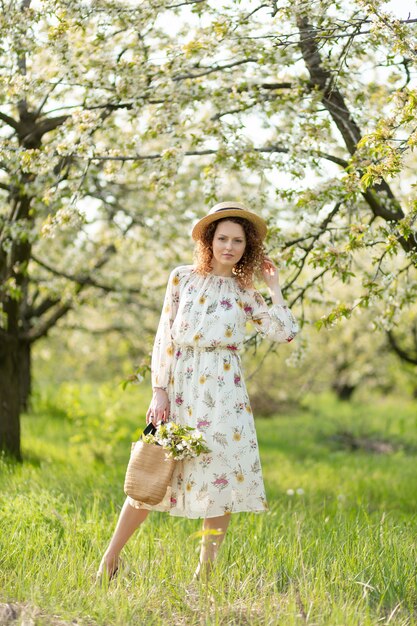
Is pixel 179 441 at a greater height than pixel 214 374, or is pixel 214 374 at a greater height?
pixel 214 374

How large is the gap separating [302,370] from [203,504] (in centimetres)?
1639

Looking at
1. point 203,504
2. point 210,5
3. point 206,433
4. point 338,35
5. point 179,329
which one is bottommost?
point 203,504

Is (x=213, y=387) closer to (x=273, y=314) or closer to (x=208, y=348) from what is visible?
(x=208, y=348)

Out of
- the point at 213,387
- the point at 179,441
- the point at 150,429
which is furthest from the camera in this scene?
the point at 150,429

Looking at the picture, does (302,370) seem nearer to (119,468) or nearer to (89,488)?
(119,468)

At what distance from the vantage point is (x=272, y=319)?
4.40 metres

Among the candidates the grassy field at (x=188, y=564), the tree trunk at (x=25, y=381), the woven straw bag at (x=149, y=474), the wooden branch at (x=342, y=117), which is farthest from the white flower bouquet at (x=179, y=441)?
the tree trunk at (x=25, y=381)

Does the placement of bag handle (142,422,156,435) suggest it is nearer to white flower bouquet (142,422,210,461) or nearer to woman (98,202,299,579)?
woman (98,202,299,579)

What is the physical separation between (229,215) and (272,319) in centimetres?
59

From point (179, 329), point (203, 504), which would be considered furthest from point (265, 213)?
point (203, 504)

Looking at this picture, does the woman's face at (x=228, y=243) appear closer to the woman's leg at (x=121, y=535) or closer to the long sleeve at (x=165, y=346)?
the long sleeve at (x=165, y=346)

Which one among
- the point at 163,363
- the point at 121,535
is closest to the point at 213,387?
the point at 163,363

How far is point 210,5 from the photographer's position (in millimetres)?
5863

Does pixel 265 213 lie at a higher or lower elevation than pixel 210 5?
lower
